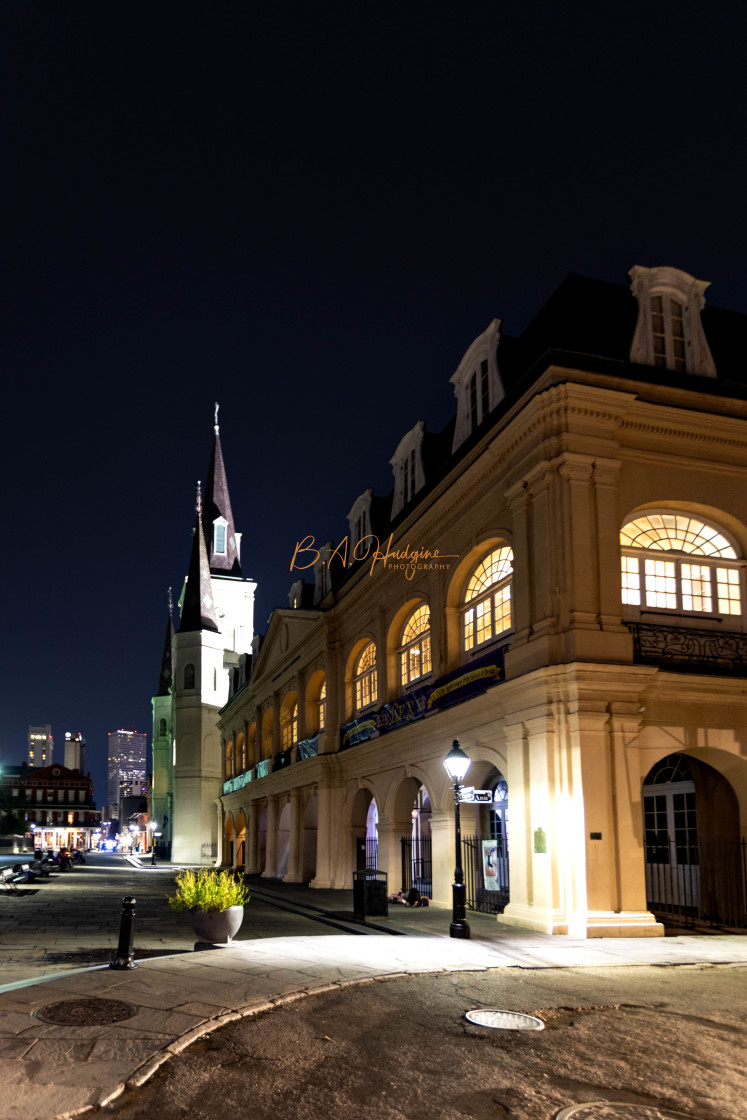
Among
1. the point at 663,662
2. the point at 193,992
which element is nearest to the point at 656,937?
the point at 663,662

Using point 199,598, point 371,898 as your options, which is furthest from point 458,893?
point 199,598

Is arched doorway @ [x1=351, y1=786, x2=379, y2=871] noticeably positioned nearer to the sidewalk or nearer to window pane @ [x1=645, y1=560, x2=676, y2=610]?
the sidewalk

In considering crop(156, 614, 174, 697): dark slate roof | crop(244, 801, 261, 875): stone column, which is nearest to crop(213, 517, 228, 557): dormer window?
crop(156, 614, 174, 697): dark slate roof

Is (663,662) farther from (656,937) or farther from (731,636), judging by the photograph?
(656,937)

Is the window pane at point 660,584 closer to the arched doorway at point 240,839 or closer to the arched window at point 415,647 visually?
the arched window at point 415,647

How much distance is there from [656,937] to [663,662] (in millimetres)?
4714

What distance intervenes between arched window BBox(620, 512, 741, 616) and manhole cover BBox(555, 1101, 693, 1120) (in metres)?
12.6

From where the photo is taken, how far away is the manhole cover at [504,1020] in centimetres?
862

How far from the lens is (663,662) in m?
17.5

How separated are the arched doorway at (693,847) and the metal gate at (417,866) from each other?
6.12m

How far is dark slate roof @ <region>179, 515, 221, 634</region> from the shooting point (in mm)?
72000

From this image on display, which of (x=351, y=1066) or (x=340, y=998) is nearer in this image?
(x=351, y=1066)

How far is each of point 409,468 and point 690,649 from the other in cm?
1180

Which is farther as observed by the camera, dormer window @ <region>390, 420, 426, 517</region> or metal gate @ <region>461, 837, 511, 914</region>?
dormer window @ <region>390, 420, 426, 517</region>
